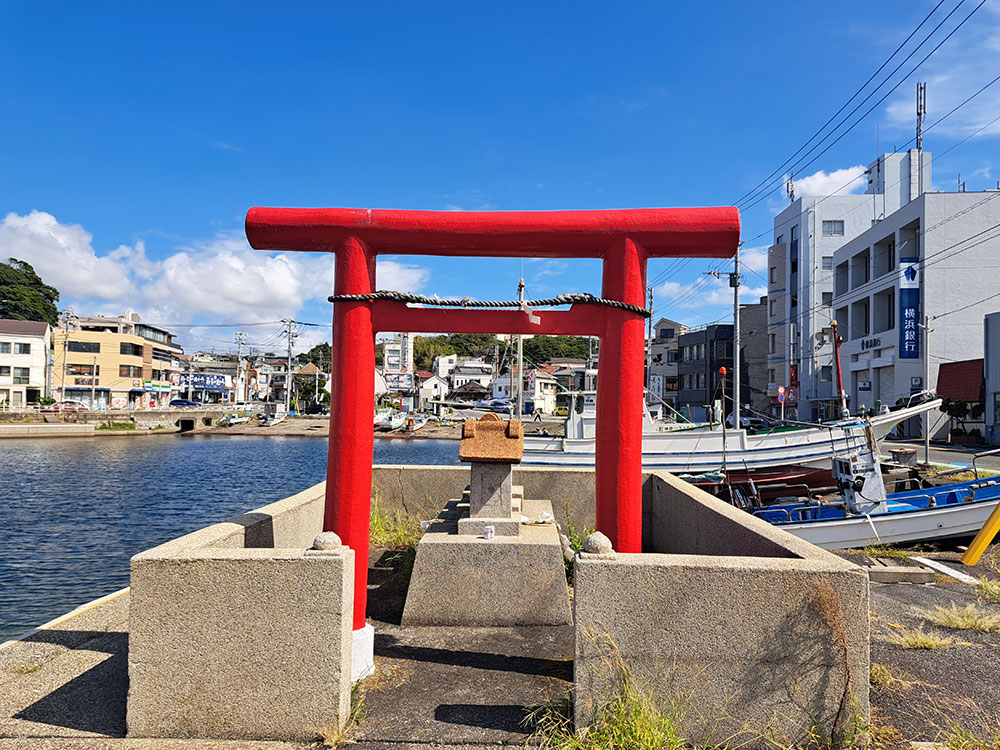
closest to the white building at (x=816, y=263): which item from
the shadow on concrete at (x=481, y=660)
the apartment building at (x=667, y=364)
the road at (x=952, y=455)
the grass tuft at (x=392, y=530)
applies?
the apartment building at (x=667, y=364)

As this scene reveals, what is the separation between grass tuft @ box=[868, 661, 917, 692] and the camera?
4387 mm

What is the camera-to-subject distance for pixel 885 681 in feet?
14.6

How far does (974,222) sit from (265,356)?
11641cm

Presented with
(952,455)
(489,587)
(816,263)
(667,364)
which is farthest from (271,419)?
(489,587)

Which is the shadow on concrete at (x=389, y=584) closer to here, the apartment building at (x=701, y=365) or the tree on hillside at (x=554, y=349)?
the apartment building at (x=701, y=365)

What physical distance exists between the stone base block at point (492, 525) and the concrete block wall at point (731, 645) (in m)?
2.29

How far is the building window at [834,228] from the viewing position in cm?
4867

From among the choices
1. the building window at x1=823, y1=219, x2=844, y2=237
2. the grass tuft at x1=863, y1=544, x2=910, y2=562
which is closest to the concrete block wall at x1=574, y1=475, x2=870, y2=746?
the grass tuft at x1=863, y1=544, x2=910, y2=562

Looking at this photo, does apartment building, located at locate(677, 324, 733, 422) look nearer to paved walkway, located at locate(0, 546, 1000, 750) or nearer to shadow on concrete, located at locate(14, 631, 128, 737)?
paved walkway, located at locate(0, 546, 1000, 750)

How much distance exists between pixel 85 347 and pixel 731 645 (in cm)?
7705

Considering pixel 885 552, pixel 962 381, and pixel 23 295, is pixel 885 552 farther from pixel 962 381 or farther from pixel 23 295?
pixel 23 295

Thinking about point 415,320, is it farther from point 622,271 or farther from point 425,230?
point 622,271

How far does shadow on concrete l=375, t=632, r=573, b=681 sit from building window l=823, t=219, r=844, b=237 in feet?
171

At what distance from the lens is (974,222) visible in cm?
3319
